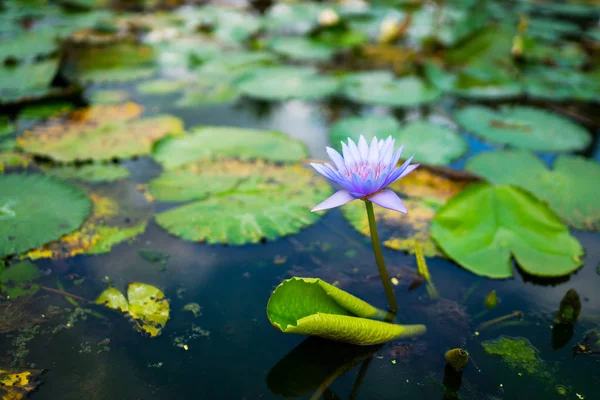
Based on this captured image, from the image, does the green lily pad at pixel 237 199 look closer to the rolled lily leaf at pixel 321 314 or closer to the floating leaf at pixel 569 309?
the rolled lily leaf at pixel 321 314

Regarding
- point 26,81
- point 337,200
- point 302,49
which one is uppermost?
point 337,200

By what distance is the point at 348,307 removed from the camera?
1485 mm

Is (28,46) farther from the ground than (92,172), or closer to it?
farther from the ground

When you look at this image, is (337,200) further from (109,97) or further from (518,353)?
(109,97)

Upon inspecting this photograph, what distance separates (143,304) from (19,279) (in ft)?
1.89

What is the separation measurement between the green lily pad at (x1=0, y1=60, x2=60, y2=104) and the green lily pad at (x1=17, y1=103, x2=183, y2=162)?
0.34 m

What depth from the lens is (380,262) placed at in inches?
60.9

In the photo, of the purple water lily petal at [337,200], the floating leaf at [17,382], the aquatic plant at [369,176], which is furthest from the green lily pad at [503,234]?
the floating leaf at [17,382]

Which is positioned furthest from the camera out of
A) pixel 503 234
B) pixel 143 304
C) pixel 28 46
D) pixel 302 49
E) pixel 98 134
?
pixel 302 49

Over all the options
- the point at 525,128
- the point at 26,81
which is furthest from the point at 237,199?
the point at 26,81

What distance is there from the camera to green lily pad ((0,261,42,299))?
1728mm

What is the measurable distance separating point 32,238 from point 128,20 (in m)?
4.83

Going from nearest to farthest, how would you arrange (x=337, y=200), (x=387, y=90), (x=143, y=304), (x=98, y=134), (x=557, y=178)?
(x=337, y=200) → (x=143, y=304) → (x=557, y=178) → (x=98, y=134) → (x=387, y=90)

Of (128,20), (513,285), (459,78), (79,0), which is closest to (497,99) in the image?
(459,78)
